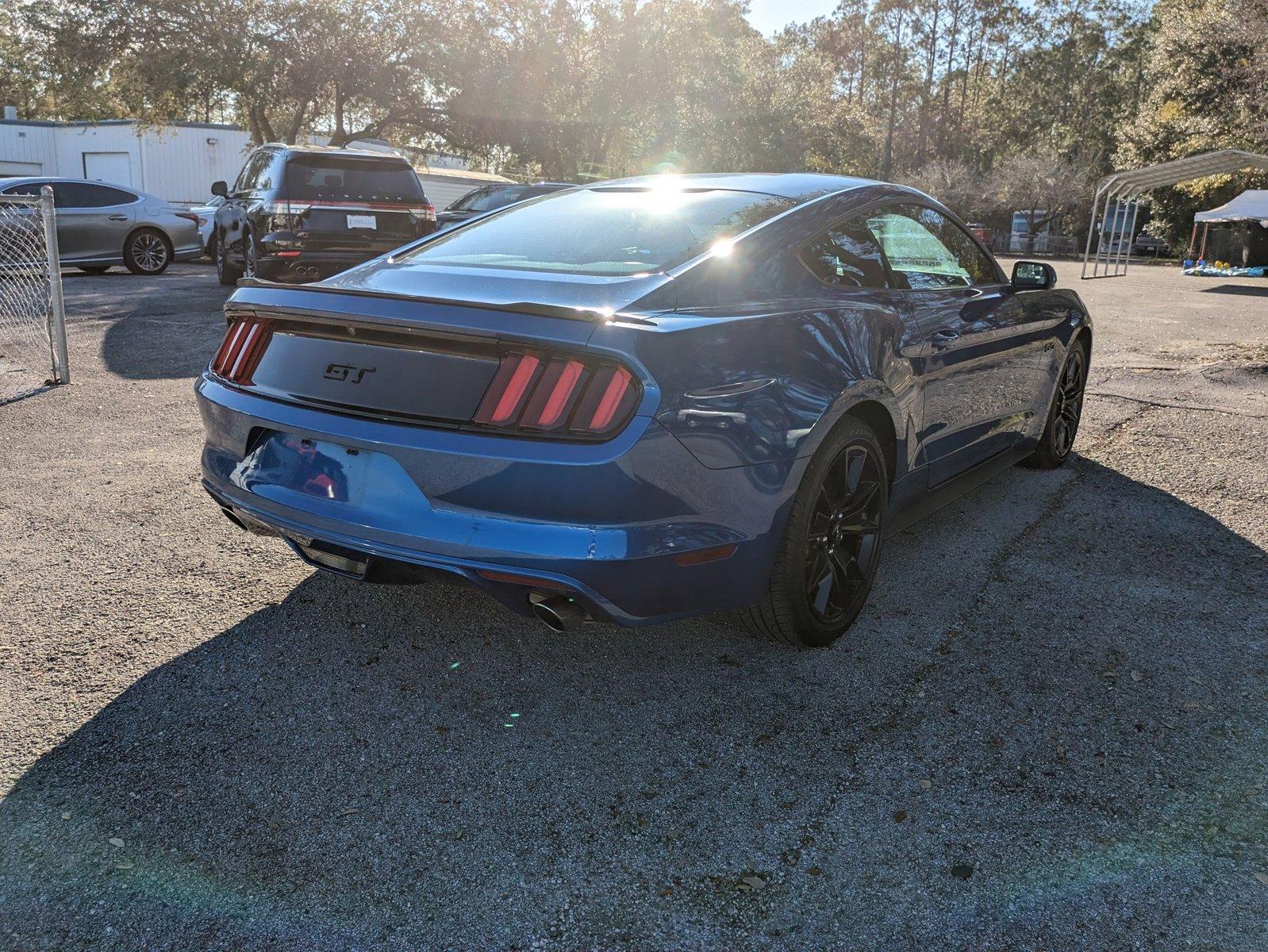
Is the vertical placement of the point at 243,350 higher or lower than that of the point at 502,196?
lower

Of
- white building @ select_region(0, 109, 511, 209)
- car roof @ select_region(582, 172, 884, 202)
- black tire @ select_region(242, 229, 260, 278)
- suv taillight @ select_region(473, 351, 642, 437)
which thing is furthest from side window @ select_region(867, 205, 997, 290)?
white building @ select_region(0, 109, 511, 209)

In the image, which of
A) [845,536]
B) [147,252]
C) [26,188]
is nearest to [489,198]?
[147,252]

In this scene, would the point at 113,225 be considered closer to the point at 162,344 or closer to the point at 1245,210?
the point at 162,344

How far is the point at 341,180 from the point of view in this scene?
11.4 metres

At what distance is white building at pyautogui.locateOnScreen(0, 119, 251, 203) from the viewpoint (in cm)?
3597

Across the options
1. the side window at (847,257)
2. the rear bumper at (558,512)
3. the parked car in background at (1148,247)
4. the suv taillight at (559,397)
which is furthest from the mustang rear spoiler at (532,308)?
the parked car in background at (1148,247)

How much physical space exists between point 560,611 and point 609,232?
59.1 inches

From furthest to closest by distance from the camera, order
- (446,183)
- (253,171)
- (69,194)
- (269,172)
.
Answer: (446,183), (69,194), (253,171), (269,172)

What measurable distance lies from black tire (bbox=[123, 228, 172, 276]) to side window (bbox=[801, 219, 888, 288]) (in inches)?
605

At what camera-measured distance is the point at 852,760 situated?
2719 millimetres

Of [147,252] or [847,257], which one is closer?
[847,257]

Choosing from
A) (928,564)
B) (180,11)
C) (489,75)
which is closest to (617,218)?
(928,564)

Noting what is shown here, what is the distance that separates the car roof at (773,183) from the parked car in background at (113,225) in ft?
46.3

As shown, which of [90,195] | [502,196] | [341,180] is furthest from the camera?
[502,196]
